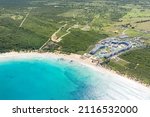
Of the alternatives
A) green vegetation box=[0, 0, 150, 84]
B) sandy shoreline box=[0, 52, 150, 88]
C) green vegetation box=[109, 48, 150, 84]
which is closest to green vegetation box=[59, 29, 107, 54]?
green vegetation box=[0, 0, 150, 84]

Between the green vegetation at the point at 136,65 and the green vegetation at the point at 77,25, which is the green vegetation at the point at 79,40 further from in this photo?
the green vegetation at the point at 136,65

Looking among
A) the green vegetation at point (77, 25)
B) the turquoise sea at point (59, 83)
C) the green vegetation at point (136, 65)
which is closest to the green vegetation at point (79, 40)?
the green vegetation at point (77, 25)

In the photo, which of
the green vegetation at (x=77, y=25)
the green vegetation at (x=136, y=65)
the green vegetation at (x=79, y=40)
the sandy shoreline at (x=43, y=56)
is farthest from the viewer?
the green vegetation at (x=79, y=40)

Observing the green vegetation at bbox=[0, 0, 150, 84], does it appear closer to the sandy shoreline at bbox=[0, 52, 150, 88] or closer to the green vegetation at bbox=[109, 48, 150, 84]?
the green vegetation at bbox=[109, 48, 150, 84]

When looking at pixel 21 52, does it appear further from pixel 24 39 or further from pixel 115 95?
pixel 115 95

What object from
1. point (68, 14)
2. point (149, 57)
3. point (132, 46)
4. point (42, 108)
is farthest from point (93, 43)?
point (42, 108)

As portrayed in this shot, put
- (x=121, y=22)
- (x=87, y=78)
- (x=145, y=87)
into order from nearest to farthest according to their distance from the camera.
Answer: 1. (x=145, y=87)
2. (x=87, y=78)
3. (x=121, y=22)

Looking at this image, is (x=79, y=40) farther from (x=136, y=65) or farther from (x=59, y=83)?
(x=59, y=83)

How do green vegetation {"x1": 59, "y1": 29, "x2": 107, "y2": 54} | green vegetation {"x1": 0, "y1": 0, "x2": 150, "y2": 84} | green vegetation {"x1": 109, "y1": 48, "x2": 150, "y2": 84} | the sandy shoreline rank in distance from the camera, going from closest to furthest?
green vegetation {"x1": 109, "y1": 48, "x2": 150, "y2": 84}, the sandy shoreline, green vegetation {"x1": 0, "y1": 0, "x2": 150, "y2": 84}, green vegetation {"x1": 59, "y1": 29, "x2": 107, "y2": 54}

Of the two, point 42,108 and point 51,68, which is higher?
point 42,108
